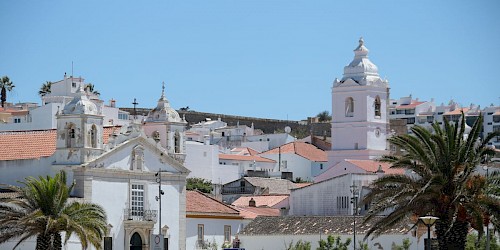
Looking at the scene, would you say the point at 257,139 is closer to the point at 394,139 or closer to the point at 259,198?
the point at 259,198

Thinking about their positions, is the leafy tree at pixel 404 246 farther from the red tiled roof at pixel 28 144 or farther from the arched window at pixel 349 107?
the arched window at pixel 349 107

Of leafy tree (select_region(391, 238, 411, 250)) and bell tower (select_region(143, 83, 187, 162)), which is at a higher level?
bell tower (select_region(143, 83, 187, 162))

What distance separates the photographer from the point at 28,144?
6600 centimetres

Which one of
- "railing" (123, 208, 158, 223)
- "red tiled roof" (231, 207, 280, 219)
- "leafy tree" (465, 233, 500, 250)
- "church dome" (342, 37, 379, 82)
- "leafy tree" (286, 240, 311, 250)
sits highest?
"church dome" (342, 37, 379, 82)

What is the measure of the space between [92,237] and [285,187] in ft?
144

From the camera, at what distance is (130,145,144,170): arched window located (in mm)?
65812

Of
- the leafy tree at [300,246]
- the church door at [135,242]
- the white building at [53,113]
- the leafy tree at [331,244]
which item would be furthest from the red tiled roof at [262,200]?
the church door at [135,242]

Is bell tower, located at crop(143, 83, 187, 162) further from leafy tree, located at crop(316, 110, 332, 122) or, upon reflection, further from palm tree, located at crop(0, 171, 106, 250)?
leafy tree, located at crop(316, 110, 332, 122)

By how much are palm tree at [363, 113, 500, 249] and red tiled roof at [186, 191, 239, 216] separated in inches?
1048

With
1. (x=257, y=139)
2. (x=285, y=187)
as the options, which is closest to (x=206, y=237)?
(x=285, y=187)

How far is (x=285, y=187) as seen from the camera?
9744 cm

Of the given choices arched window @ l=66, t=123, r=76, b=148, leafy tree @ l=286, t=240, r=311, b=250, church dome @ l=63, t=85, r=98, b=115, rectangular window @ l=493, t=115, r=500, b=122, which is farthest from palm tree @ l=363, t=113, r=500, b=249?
rectangular window @ l=493, t=115, r=500, b=122

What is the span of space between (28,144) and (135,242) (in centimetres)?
718

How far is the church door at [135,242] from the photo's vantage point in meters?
Answer: 65.2
